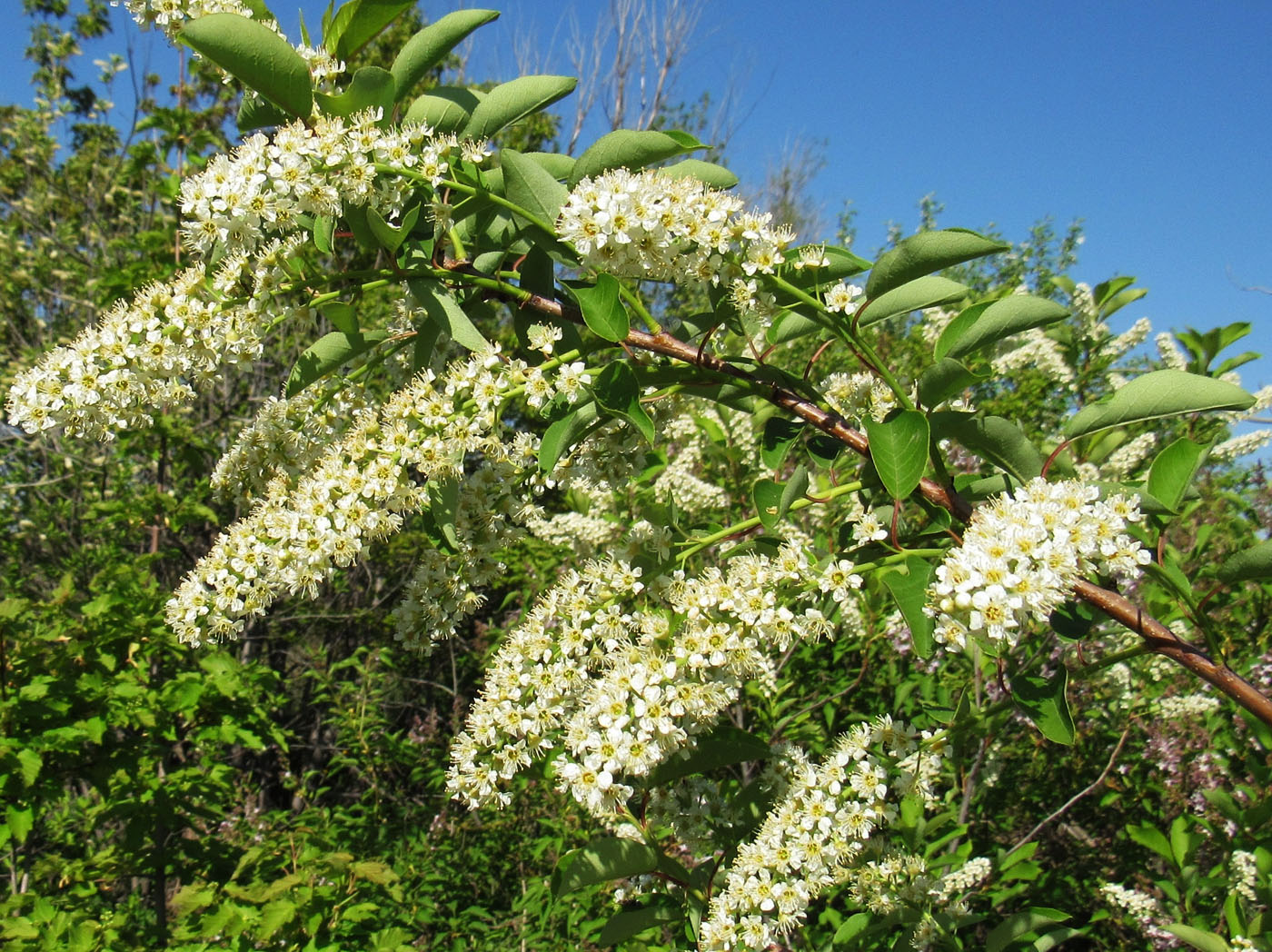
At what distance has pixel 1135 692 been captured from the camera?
10.7 feet

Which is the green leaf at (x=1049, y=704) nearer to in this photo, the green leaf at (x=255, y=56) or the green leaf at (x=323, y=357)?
the green leaf at (x=323, y=357)

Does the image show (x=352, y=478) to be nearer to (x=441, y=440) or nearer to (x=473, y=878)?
(x=441, y=440)

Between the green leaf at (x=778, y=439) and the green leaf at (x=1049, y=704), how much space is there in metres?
0.49

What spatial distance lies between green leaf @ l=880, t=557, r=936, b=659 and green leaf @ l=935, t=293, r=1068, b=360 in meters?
0.32

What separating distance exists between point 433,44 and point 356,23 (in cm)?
12

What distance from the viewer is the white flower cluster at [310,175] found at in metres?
1.20

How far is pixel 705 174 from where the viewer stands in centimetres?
135

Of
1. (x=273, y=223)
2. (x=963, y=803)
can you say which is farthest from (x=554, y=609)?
(x=963, y=803)

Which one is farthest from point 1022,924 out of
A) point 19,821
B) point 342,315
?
point 19,821

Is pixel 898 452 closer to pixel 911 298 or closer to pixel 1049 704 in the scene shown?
pixel 911 298

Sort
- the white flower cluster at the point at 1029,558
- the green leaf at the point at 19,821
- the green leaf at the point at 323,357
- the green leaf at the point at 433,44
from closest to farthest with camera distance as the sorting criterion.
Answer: the white flower cluster at the point at 1029,558
the green leaf at the point at 433,44
the green leaf at the point at 323,357
the green leaf at the point at 19,821

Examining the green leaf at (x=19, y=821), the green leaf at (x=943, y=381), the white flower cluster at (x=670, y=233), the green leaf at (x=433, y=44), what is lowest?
the green leaf at (x=19, y=821)

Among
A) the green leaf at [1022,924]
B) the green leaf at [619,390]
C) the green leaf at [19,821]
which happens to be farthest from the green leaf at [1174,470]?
the green leaf at [19,821]

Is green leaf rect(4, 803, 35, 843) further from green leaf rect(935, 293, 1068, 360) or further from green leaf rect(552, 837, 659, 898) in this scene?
green leaf rect(935, 293, 1068, 360)
